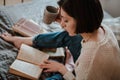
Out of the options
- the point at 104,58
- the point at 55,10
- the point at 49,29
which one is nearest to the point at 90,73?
the point at 104,58

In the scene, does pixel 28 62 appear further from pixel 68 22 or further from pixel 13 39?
pixel 68 22

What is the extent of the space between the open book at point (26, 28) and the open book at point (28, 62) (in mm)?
169

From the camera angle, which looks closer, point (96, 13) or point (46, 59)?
point (96, 13)

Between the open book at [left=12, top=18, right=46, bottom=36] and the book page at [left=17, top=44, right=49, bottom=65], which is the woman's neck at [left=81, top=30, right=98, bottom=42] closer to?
the book page at [left=17, top=44, right=49, bottom=65]

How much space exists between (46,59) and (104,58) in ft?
1.32

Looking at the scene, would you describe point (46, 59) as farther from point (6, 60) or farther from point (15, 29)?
point (15, 29)

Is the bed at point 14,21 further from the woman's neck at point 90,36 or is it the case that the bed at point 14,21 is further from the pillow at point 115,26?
the woman's neck at point 90,36

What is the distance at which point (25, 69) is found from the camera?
1.28 m

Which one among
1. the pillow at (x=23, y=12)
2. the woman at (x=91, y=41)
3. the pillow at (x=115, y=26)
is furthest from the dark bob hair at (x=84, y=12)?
the pillow at (x=23, y=12)

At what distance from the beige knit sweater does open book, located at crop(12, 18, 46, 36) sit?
1.87 ft

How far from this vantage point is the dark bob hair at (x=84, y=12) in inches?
41.8

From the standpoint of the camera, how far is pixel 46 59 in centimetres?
138

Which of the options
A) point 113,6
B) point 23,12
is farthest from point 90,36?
point 113,6

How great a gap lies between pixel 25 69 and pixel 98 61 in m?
0.42
